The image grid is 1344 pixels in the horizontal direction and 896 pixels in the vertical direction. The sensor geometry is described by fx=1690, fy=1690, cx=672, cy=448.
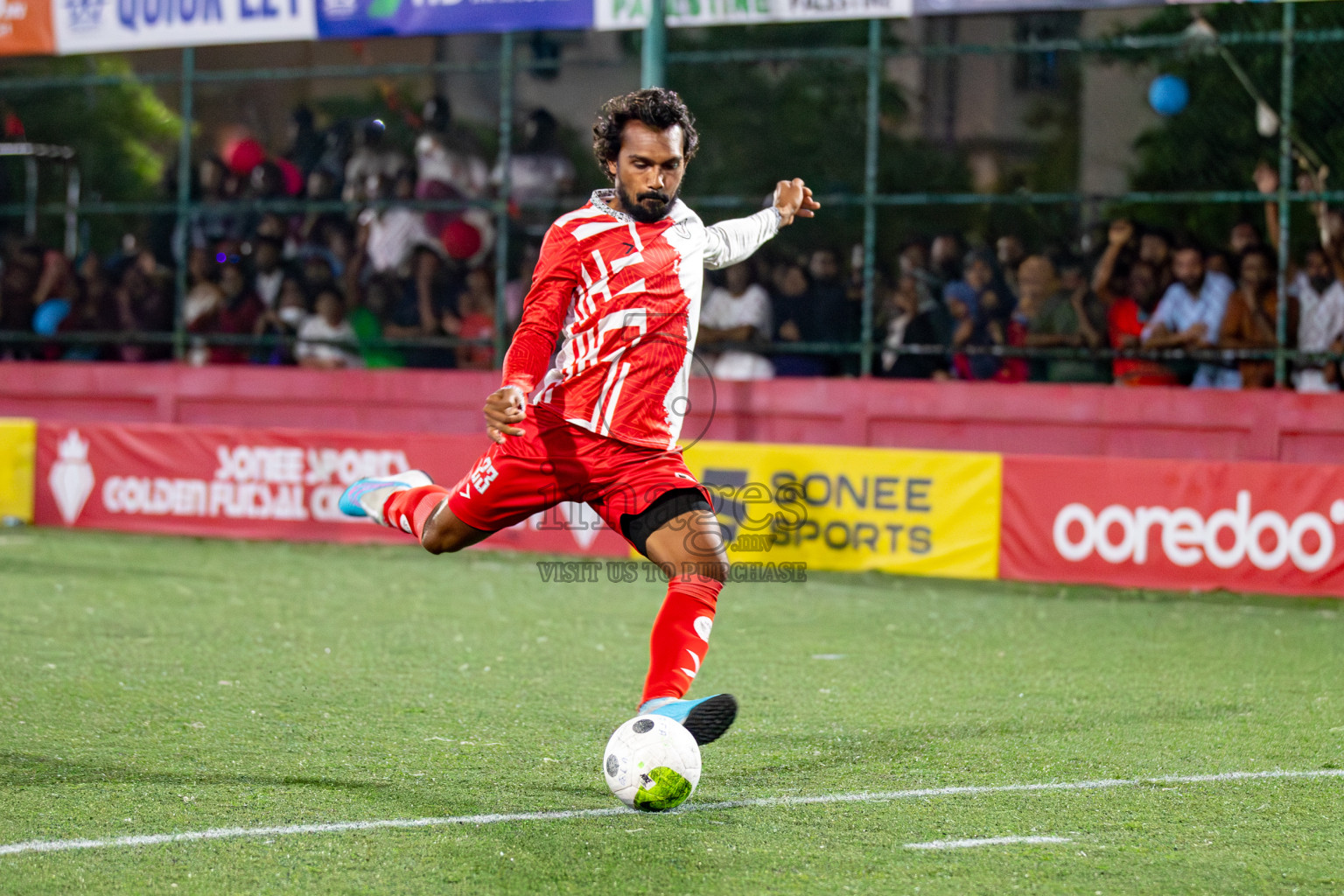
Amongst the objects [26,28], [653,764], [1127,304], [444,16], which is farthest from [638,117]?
[26,28]

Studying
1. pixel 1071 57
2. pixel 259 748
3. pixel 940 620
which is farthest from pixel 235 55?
pixel 259 748

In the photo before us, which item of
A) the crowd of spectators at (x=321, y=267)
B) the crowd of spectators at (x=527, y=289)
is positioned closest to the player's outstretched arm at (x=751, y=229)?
the crowd of spectators at (x=527, y=289)

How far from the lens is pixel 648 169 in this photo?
5078 mm

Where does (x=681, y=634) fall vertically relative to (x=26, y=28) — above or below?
below

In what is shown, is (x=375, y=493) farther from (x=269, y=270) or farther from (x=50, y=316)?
(x=50, y=316)

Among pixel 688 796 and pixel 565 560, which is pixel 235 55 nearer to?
pixel 565 560

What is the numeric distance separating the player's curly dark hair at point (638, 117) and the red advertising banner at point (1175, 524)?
6.19 metres

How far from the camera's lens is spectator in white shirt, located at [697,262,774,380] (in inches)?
509

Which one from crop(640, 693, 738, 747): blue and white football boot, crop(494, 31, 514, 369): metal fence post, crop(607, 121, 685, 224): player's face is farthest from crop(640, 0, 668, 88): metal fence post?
crop(640, 693, 738, 747): blue and white football boot

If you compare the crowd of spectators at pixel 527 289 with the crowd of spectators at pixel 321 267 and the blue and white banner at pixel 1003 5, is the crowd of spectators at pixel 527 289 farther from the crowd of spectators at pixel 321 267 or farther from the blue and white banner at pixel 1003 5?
the blue and white banner at pixel 1003 5

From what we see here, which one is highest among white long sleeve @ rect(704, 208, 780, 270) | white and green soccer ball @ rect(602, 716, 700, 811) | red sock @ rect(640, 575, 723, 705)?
white long sleeve @ rect(704, 208, 780, 270)

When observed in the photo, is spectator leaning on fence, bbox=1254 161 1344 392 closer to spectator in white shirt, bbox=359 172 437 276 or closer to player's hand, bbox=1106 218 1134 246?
player's hand, bbox=1106 218 1134 246

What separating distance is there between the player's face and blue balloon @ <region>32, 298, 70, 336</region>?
1187 centimetres

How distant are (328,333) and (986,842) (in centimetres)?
1103
